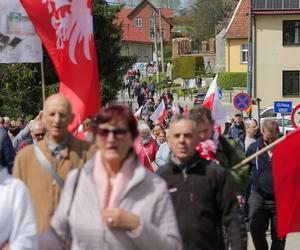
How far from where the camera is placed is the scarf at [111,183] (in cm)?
377

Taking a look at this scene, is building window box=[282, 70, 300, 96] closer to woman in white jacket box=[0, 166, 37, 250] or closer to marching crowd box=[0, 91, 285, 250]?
marching crowd box=[0, 91, 285, 250]

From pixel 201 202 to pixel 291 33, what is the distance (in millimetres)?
43041

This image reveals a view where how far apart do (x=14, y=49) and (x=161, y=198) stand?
5.84 m

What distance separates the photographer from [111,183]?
3811 mm

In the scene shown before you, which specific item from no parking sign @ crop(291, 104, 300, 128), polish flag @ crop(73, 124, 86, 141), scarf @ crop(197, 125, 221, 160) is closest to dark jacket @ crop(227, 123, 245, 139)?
no parking sign @ crop(291, 104, 300, 128)

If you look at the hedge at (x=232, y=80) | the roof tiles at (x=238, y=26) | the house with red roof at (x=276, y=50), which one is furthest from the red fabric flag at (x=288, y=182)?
the roof tiles at (x=238, y=26)

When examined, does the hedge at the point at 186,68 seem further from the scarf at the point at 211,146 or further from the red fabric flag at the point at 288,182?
the scarf at the point at 211,146

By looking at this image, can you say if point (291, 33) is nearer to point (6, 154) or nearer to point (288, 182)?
point (288, 182)

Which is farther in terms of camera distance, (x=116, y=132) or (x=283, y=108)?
(x=283, y=108)

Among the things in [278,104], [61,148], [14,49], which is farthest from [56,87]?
[61,148]

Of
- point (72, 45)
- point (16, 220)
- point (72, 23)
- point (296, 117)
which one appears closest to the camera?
point (16, 220)

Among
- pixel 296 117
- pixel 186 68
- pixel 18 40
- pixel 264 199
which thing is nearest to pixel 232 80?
pixel 186 68

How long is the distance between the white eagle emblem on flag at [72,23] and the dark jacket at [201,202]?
313cm

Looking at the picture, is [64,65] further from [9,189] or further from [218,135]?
[9,189]
